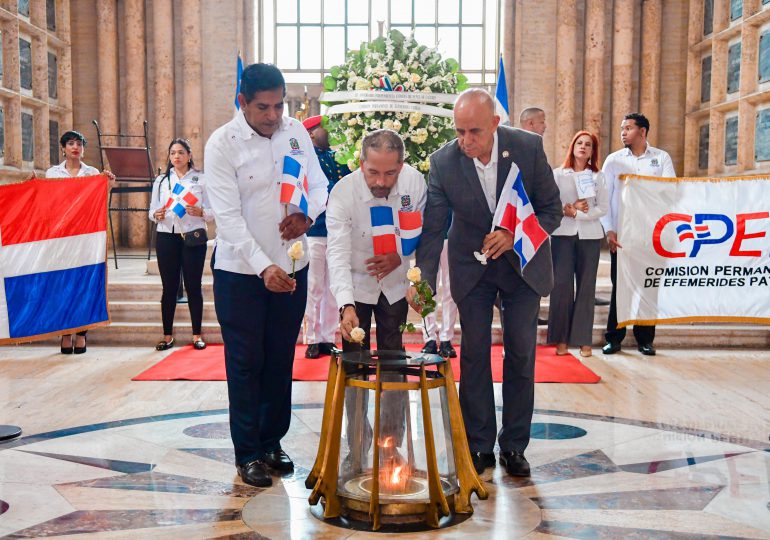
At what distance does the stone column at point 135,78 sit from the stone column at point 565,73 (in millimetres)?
6512

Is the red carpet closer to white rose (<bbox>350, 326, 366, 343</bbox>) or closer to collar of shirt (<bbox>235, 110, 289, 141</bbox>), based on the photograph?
collar of shirt (<bbox>235, 110, 289, 141</bbox>)

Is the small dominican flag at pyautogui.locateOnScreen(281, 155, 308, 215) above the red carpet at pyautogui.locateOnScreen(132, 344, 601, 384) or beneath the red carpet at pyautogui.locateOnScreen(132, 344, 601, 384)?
above

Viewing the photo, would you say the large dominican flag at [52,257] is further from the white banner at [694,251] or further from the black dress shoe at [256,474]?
the white banner at [694,251]

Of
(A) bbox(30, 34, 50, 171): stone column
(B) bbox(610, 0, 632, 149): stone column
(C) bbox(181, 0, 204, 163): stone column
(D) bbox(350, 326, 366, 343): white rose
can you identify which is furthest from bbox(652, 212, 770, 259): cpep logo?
(C) bbox(181, 0, 204, 163): stone column

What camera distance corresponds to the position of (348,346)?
3939 millimetres

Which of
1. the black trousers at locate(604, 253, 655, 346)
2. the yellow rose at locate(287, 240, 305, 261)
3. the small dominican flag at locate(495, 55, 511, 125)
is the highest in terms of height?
the small dominican flag at locate(495, 55, 511, 125)

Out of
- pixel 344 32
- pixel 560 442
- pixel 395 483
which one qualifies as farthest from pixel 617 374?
pixel 344 32

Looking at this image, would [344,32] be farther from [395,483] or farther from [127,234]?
[395,483]

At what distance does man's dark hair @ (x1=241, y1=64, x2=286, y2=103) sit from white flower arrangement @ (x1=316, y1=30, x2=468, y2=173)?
2.66 metres

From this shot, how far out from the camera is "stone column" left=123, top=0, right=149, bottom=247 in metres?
13.7

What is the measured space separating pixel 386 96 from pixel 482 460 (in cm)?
325

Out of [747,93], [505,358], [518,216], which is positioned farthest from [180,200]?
[747,93]

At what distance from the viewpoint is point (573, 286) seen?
7258 millimetres

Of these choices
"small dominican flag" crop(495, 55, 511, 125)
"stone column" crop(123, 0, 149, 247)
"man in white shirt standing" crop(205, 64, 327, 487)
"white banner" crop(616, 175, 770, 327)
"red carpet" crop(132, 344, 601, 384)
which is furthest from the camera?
"stone column" crop(123, 0, 149, 247)
